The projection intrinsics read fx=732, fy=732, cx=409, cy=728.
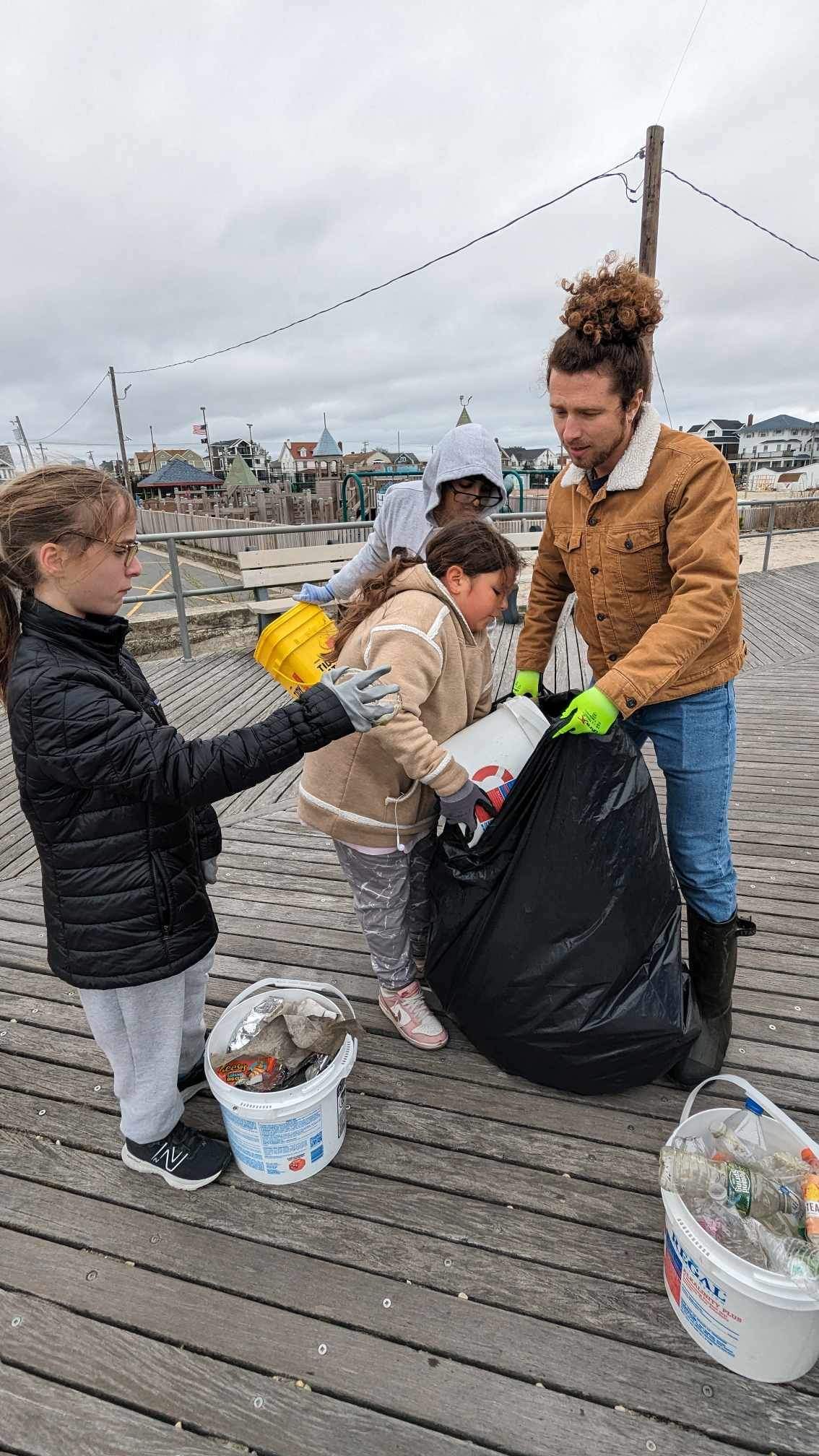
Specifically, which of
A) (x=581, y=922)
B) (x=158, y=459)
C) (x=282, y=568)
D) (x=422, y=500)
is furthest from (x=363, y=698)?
(x=158, y=459)

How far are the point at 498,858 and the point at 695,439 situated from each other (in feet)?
3.15

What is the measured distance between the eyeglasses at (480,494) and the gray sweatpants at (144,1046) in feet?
5.84

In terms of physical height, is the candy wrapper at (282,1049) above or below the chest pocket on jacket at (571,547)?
below

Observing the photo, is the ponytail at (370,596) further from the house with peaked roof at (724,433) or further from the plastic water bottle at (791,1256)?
the house with peaked roof at (724,433)

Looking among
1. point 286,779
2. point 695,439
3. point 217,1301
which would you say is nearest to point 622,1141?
point 217,1301

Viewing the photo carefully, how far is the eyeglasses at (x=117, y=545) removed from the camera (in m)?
1.19

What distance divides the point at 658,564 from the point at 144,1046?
4.62ft

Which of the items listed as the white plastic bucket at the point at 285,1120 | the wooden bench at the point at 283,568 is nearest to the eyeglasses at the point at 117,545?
the white plastic bucket at the point at 285,1120

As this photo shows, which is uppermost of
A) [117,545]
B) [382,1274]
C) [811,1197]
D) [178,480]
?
[178,480]

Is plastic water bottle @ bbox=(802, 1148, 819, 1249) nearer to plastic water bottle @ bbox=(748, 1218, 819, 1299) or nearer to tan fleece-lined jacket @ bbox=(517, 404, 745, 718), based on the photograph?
plastic water bottle @ bbox=(748, 1218, 819, 1299)

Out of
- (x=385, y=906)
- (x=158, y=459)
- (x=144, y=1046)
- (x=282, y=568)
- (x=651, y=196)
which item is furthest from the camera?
(x=158, y=459)

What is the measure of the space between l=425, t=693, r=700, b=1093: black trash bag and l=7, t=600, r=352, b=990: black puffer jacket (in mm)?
Answer: 504

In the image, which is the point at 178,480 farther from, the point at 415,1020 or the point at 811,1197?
the point at 811,1197

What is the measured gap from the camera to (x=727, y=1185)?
1.17 meters
